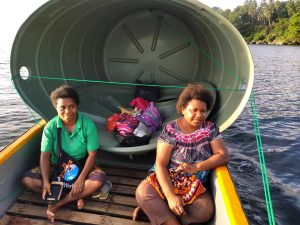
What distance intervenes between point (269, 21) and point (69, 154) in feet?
283

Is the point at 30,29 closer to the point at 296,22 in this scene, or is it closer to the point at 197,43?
the point at 197,43

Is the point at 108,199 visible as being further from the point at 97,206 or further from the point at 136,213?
the point at 136,213

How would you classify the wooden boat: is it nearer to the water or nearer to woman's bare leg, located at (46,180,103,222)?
woman's bare leg, located at (46,180,103,222)

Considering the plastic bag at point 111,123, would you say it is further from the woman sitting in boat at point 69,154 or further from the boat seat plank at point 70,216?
the boat seat plank at point 70,216

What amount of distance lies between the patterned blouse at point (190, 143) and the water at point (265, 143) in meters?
2.36

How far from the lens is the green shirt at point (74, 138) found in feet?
11.6

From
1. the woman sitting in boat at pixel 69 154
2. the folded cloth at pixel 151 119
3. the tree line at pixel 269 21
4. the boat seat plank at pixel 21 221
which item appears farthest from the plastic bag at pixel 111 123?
the tree line at pixel 269 21

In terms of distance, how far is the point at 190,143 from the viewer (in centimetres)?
310

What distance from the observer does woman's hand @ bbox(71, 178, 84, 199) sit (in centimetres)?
336

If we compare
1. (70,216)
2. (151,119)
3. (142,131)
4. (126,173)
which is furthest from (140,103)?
(70,216)

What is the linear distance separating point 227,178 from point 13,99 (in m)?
10.2

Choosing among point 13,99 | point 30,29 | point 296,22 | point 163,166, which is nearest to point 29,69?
point 30,29

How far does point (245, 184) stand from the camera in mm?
5887

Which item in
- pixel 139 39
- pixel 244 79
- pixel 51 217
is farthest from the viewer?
pixel 139 39
